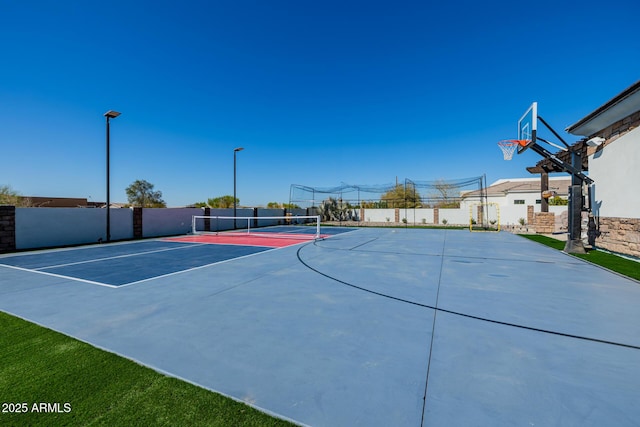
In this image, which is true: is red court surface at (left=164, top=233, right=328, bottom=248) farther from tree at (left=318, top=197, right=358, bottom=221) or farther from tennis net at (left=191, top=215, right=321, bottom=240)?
tree at (left=318, top=197, right=358, bottom=221)

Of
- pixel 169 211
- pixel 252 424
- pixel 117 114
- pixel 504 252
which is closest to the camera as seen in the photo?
pixel 252 424

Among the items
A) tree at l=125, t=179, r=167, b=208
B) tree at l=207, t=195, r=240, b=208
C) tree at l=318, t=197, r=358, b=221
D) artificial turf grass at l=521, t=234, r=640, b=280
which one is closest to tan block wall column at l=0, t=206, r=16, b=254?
artificial turf grass at l=521, t=234, r=640, b=280

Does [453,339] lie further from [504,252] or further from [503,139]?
[503,139]

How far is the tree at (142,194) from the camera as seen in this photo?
137 ft

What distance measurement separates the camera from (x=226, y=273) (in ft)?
20.2

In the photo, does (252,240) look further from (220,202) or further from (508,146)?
(220,202)

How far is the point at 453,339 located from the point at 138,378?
315 centimetres

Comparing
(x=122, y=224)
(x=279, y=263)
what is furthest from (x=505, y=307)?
(x=122, y=224)

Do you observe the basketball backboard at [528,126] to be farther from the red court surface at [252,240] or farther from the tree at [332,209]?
the tree at [332,209]

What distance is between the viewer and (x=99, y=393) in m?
2.07

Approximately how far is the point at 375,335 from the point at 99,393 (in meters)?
2.58

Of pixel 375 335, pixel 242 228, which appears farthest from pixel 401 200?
pixel 375 335

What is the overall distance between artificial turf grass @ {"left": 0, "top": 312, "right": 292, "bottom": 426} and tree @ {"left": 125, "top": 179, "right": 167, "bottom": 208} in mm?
44666

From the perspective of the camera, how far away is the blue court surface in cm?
199
